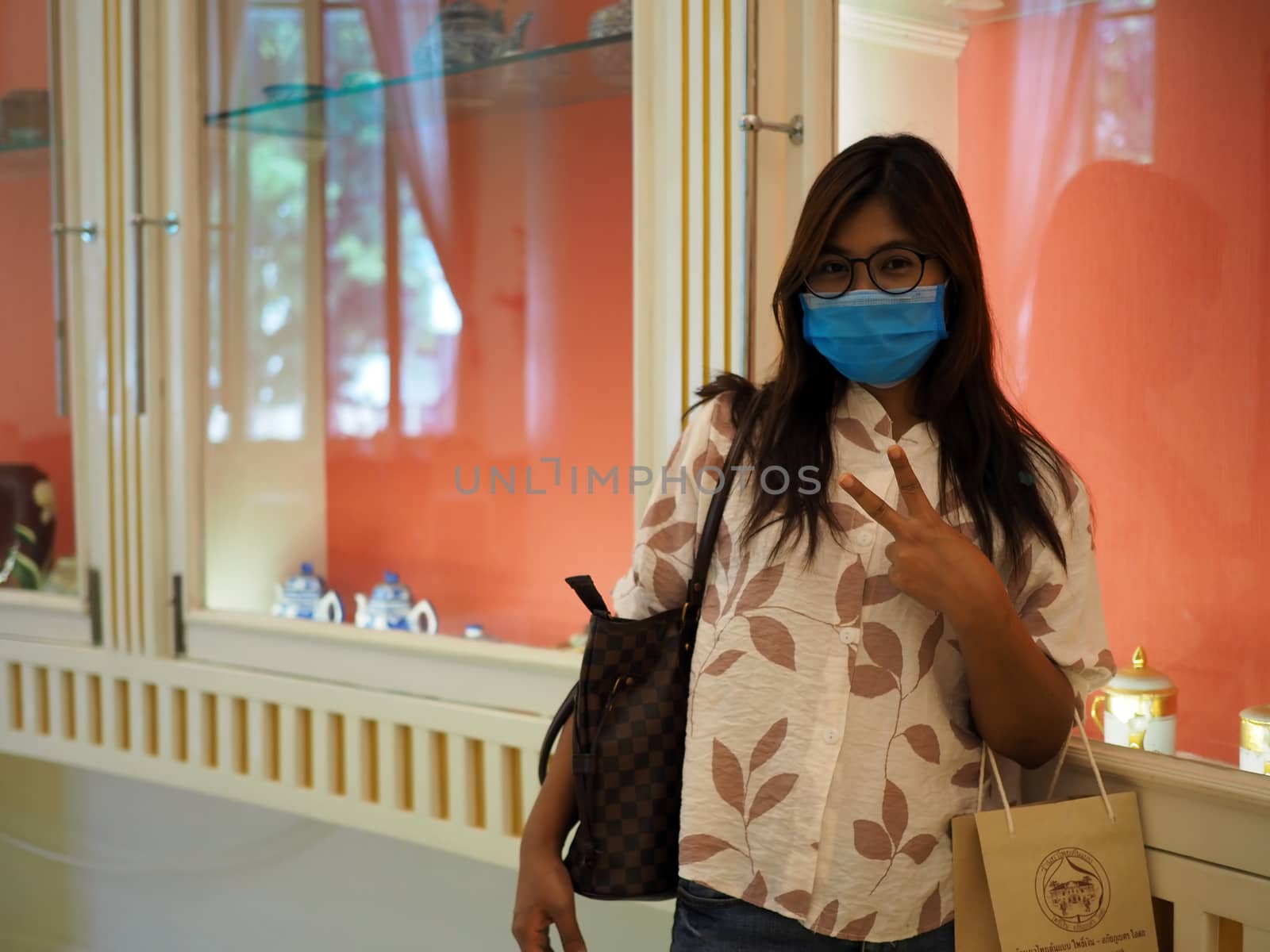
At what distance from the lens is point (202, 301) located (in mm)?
2090

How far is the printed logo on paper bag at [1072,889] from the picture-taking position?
1.02 metres

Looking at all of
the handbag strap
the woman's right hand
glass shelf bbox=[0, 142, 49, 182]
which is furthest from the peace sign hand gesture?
glass shelf bbox=[0, 142, 49, 182]

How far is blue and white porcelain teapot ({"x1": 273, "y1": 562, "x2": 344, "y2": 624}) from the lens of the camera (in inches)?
Answer: 79.4

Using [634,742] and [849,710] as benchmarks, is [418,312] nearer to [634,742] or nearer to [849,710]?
[634,742]

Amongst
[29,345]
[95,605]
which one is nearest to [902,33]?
[95,605]

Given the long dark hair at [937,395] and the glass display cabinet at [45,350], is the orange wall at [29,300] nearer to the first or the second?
the glass display cabinet at [45,350]

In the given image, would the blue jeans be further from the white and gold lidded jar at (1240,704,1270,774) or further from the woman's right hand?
the white and gold lidded jar at (1240,704,1270,774)

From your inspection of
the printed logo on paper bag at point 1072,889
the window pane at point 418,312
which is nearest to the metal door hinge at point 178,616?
the window pane at point 418,312

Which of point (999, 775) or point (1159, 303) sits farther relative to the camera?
point (1159, 303)

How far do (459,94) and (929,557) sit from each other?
1155mm

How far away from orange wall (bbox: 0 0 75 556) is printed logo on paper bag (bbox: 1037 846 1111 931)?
6.02ft

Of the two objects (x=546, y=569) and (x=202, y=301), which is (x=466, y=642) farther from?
(x=202, y=301)

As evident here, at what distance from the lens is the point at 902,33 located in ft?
4.59

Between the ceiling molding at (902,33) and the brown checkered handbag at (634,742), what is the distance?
53cm
